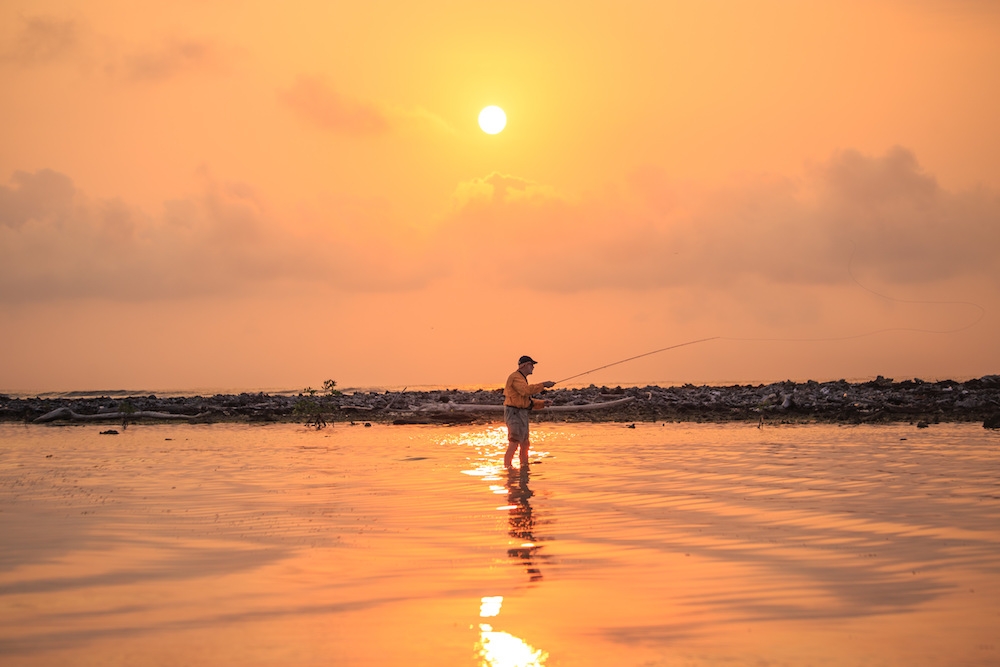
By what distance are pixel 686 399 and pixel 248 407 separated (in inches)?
639

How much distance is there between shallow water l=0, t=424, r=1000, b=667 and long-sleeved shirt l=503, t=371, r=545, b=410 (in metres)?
1.35

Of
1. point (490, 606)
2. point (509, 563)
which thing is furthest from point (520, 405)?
point (490, 606)

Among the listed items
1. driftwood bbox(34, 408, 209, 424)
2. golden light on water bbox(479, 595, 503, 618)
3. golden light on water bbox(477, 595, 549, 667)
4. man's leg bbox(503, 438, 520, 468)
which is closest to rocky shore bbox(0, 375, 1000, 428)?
driftwood bbox(34, 408, 209, 424)

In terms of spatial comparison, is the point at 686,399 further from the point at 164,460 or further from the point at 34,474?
the point at 34,474

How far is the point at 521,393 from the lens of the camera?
53.3 ft

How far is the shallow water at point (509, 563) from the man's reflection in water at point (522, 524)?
0.19 ft

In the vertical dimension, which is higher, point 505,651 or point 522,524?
point 522,524

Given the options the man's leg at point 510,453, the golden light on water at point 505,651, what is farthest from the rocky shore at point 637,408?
the golden light on water at point 505,651

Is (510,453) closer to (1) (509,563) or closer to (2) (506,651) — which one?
(1) (509,563)

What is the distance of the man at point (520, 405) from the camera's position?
15.7 m

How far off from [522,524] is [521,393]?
22.7ft

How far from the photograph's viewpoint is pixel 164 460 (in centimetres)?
1698

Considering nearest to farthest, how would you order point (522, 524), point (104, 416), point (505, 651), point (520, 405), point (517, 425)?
1. point (505, 651)
2. point (522, 524)
3. point (517, 425)
4. point (520, 405)
5. point (104, 416)

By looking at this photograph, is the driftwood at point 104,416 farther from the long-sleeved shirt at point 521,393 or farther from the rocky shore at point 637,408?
the long-sleeved shirt at point 521,393
